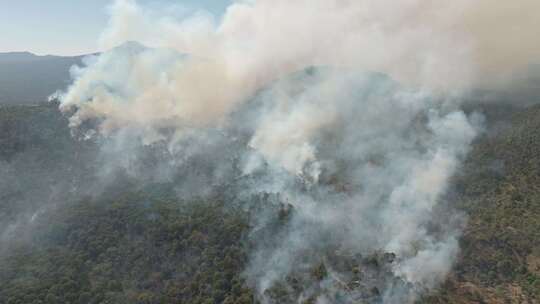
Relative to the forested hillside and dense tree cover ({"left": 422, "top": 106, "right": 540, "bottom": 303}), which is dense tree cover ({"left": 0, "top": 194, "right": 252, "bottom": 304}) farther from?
dense tree cover ({"left": 422, "top": 106, "right": 540, "bottom": 303})

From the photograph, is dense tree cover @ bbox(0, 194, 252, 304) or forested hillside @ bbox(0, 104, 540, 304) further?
forested hillside @ bbox(0, 104, 540, 304)

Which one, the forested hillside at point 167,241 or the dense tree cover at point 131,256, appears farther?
the forested hillside at point 167,241

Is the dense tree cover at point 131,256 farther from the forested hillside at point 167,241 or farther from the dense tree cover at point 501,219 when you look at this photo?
the dense tree cover at point 501,219

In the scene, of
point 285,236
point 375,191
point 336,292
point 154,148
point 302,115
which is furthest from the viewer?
point 302,115

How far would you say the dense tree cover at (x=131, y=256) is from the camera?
208 feet

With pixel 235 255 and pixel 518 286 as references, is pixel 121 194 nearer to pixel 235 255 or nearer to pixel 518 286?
pixel 235 255

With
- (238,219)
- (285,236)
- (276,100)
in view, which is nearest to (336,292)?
(285,236)

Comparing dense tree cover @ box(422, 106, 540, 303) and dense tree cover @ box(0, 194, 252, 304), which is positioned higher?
dense tree cover @ box(422, 106, 540, 303)

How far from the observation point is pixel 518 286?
255ft

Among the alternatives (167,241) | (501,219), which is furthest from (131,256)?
(501,219)

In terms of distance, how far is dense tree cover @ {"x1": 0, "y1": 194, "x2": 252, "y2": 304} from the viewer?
208 feet

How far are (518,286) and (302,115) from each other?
66979mm

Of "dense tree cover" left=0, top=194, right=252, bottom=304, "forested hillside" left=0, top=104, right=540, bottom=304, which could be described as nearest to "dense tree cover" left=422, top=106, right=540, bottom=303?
"forested hillside" left=0, top=104, right=540, bottom=304

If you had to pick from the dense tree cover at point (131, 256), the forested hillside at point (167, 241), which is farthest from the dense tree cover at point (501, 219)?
the dense tree cover at point (131, 256)
